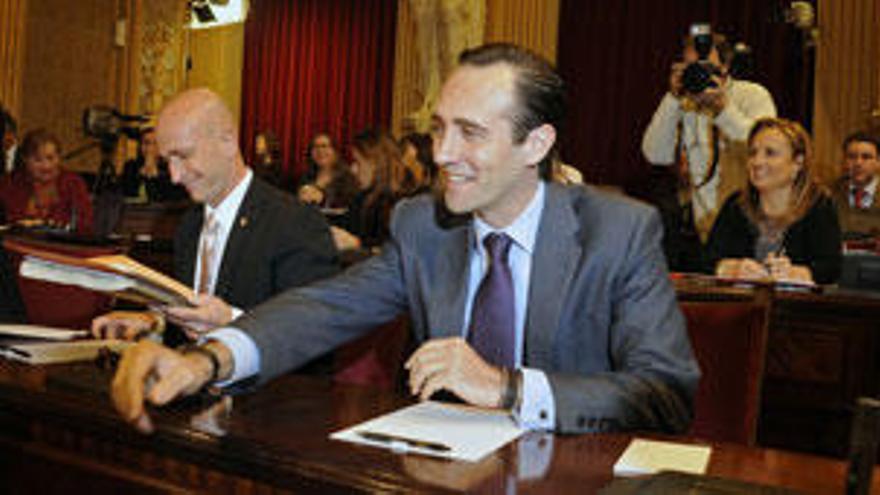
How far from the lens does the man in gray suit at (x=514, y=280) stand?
1618 mm

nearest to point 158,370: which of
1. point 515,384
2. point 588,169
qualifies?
point 515,384

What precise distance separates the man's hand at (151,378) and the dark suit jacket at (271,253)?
102cm

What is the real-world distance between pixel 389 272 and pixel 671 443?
70cm

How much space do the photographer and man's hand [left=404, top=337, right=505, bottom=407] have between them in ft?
11.2

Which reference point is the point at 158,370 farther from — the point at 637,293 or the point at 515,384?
the point at 637,293

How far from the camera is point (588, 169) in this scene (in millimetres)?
9734

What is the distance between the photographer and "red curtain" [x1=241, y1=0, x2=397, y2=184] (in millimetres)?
12359

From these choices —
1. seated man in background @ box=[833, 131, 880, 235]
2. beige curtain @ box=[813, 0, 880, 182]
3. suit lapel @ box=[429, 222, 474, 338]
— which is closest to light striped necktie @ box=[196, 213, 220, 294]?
suit lapel @ box=[429, 222, 474, 338]

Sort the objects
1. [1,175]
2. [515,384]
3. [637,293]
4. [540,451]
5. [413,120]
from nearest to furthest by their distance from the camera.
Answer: [540,451] < [515,384] < [637,293] < [1,175] < [413,120]

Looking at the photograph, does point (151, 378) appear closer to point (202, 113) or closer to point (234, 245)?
point (234, 245)

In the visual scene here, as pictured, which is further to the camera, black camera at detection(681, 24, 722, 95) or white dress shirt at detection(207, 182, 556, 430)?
black camera at detection(681, 24, 722, 95)

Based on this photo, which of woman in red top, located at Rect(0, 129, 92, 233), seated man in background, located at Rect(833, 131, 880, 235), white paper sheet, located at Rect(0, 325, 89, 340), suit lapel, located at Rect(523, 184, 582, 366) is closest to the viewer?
suit lapel, located at Rect(523, 184, 582, 366)

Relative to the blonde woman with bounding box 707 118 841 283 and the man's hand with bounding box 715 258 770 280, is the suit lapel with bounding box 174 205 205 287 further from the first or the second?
the blonde woman with bounding box 707 118 841 283

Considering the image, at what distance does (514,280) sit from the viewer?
5.82ft
